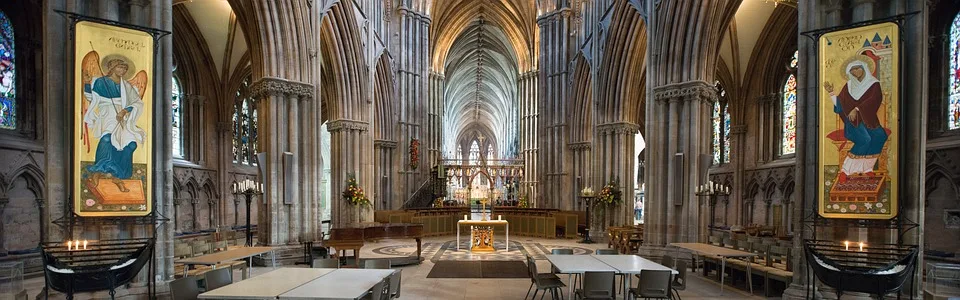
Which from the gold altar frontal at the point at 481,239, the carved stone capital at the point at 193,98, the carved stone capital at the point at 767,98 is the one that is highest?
the carved stone capital at the point at 767,98

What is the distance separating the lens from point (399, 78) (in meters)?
31.4

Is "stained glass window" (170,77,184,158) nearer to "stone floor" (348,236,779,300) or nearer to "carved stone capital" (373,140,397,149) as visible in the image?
"carved stone capital" (373,140,397,149)

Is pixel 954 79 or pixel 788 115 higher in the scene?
pixel 954 79

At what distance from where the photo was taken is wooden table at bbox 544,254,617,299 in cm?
750

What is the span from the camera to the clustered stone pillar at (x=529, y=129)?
37844mm

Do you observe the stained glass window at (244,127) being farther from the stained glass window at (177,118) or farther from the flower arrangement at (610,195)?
the flower arrangement at (610,195)

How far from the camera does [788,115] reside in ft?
73.0

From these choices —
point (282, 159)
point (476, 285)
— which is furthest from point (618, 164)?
point (282, 159)

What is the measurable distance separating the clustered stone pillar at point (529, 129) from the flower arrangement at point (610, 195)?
16090 mm

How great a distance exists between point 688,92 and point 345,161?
1370cm

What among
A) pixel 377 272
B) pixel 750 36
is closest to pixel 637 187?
pixel 750 36

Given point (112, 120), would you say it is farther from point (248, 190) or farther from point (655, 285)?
point (655, 285)

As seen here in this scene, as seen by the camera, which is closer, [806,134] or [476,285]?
[806,134]

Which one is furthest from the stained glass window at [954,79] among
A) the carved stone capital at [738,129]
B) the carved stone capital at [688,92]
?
the carved stone capital at [738,129]
